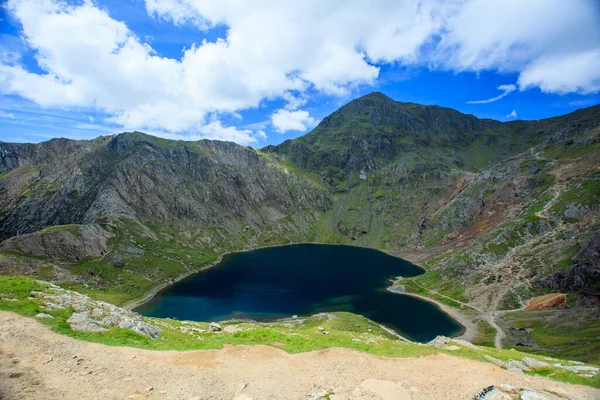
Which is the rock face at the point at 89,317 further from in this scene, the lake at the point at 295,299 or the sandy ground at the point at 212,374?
the lake at the point at 295,299

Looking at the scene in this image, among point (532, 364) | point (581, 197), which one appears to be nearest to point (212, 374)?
point (532, 364)

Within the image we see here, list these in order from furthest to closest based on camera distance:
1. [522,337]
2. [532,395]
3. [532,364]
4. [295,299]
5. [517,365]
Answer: [295,299] → [522,337] → [532,364] → [517,365] → [532,395]

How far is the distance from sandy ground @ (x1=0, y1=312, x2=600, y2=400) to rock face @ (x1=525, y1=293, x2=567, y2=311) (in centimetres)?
11696

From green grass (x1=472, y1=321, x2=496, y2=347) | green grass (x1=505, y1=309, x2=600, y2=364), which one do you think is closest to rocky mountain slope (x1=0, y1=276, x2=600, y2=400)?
green grass (x1=505, y1=309, x2=600, y2=364)

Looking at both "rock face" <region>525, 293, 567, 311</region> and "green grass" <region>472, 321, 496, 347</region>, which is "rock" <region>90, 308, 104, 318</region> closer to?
"green grass" <region>472, 321, 496, 347</region>

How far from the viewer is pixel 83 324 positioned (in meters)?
27.4

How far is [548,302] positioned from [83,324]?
144934mm

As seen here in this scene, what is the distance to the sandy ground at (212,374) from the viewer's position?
1903 cm

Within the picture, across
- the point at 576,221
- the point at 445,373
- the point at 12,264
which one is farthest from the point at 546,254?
the point at 12,264

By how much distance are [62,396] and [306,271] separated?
178 metres

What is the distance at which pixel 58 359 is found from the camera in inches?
843

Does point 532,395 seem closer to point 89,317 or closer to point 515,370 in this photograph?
point 515,370

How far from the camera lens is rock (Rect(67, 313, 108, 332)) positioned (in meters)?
26.9

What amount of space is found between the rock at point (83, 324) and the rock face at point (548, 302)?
142 m
